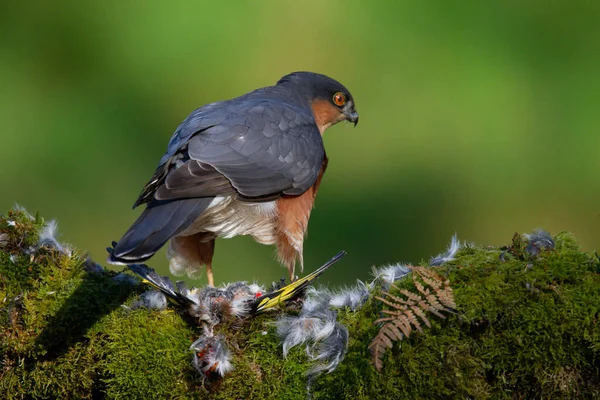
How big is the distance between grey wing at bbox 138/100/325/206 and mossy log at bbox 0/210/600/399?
60 cm

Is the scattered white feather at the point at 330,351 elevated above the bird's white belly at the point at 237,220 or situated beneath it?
elevated above

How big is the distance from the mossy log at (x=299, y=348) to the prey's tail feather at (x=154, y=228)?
0.14 meters

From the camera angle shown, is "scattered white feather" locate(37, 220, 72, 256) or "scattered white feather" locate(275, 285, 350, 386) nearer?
"scattered white feather" locate(275, 285, 350, 386)

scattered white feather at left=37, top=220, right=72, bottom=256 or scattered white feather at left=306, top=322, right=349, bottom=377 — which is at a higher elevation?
scattered white feather at left=37, top=220, right=72, bottom=256

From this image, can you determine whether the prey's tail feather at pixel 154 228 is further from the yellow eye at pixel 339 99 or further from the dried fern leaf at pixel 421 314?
the yellow eye at pixel 339 99

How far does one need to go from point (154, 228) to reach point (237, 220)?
29.1 inches

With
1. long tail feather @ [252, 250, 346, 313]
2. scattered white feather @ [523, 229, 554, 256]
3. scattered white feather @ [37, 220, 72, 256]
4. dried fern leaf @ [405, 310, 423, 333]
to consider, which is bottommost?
long tail feather @ [252, 250, 346, 313]

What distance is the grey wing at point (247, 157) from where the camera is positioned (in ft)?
11.1

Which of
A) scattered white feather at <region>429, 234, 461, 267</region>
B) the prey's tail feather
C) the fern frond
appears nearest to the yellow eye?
the prey's tail feather

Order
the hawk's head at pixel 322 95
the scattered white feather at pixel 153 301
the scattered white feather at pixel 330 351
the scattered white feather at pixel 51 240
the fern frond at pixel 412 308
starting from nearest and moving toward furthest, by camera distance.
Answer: the fern frond at pixel 412 308 → the scattered white feather at pixel 330 351 → the scattered white feather at pixel 153 301 → the scattered white feather at pixel 51 240 → the hawk's head at pixel 322 95

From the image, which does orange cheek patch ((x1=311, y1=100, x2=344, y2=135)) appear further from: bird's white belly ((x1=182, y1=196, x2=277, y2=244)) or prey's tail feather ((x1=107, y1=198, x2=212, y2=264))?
prey's tail feather ((x1=107, y1=198, x2=212, y2=264))

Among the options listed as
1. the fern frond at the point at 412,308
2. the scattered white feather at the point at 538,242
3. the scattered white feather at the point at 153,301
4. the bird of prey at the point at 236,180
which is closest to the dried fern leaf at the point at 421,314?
the fern frond at the point at 412,308

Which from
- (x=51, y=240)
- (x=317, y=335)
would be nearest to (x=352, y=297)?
(x=317, y=335)

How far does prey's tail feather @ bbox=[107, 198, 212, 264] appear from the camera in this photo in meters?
2.77
